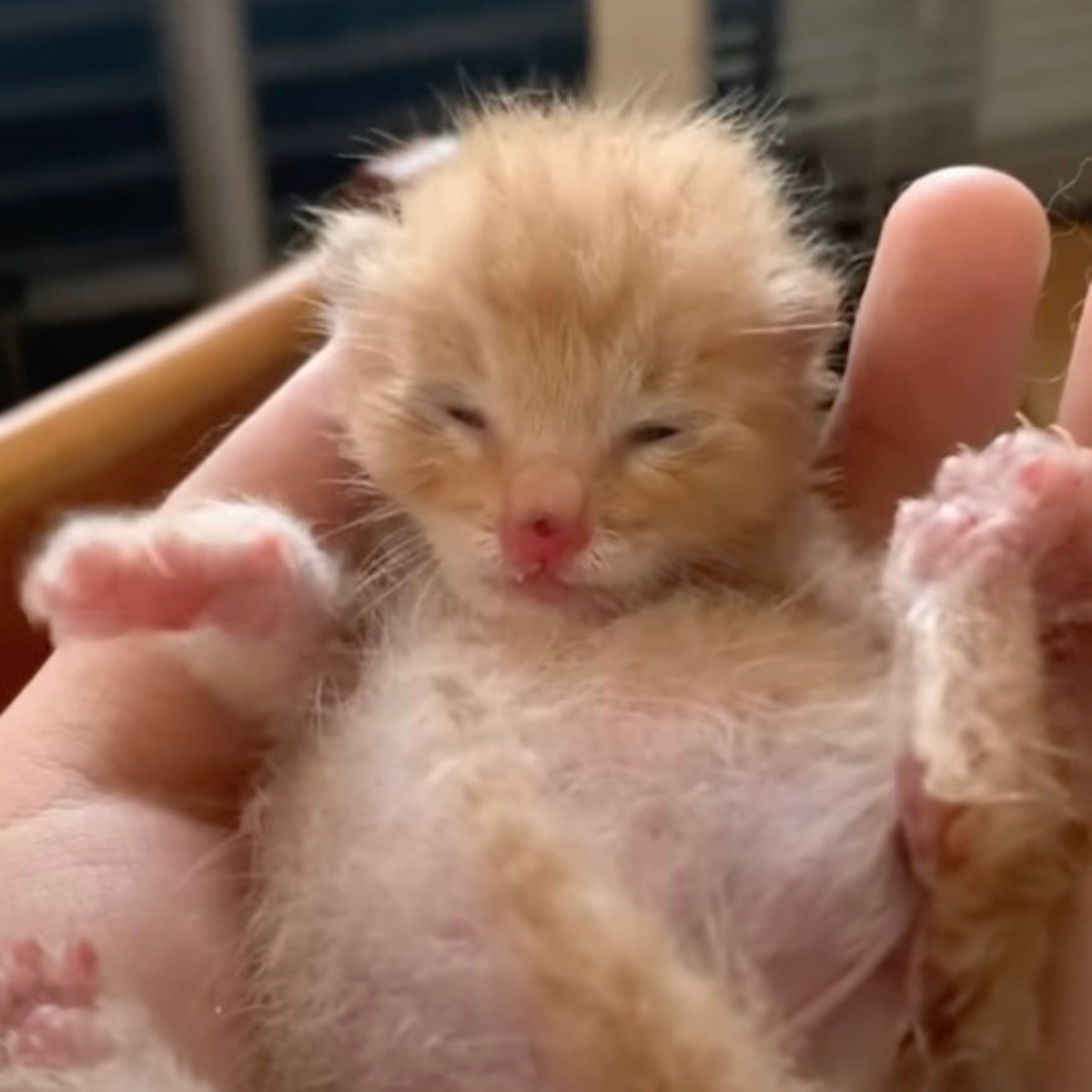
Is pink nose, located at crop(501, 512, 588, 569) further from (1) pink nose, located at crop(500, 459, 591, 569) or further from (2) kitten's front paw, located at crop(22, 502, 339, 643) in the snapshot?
(2) kitten's front paw, located at crop(22, 502, 339, 643)

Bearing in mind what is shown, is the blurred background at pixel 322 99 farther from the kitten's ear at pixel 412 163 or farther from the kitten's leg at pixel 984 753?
the kitten's leg at pixel 984 753

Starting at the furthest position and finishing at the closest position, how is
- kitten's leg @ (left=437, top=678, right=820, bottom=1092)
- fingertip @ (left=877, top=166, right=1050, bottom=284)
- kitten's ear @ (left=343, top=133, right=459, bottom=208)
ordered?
kitten's ear @ (left=343, top=133, right=459, bottom=208) < fingertip @ (left=877, top=166, right=1050, bottom=284) < kitten's leg @ (left=437, top=678, right=820, bottom=1092)

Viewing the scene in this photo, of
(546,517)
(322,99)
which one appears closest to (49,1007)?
(546,517)

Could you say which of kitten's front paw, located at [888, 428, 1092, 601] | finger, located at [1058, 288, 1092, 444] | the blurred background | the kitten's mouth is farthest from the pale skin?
the blurred background

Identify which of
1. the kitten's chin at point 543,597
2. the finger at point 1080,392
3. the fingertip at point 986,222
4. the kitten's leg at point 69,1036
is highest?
the fingertip at point 986,222

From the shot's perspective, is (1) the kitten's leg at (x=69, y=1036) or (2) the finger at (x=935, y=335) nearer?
(1) the kitten's leg at (x=69, y=1036)

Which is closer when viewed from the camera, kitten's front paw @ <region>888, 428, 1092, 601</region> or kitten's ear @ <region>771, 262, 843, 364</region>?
kitten's front paw @ <region>888, 428, 1092, 601</region>

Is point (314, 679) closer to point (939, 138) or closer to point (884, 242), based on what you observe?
point (884, 242)

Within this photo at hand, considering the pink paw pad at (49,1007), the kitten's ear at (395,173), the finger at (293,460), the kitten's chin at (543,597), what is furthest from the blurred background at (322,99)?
the pink paw pad at (49,1007)
